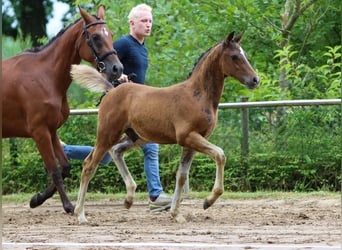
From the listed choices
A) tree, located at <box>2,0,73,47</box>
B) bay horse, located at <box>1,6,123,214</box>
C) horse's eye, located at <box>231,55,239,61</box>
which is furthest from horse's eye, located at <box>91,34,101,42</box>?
tree, located at <box>2,0,73,47</box>

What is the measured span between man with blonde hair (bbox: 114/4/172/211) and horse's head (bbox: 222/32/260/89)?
1.46 m

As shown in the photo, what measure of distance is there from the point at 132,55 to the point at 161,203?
1604mm

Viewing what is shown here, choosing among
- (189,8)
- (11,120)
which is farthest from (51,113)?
(189,8)

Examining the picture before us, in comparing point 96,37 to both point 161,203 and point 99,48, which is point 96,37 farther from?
point 161,203

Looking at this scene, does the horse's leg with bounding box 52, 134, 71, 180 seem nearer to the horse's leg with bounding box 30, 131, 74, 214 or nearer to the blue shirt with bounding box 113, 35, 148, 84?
the horse's leg with bounding box 30, 131, 74, 214

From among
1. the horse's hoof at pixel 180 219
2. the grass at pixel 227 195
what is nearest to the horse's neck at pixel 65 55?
the horse's hoof at pixel 180 219

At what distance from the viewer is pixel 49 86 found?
888 centimetres

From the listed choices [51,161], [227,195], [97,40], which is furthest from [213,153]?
[227,195]

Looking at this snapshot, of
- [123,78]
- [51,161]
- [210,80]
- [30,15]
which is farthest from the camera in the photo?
[30,15]

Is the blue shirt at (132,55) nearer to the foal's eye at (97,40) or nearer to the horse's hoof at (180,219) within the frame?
the foal's eye at (97,40)

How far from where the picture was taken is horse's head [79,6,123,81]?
8375 millimetres

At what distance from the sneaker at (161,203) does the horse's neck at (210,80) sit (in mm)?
1566

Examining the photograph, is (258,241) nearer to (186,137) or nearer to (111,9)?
(186,137)

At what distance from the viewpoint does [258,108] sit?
11484mm
